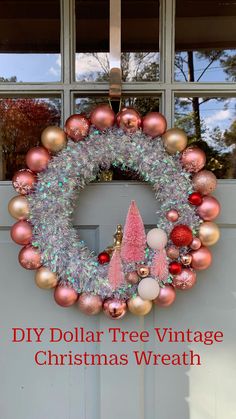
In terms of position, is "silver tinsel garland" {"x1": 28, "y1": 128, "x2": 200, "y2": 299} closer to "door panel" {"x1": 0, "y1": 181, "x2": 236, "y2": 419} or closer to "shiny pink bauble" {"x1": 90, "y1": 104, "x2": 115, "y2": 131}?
"shiny pink bauble" {"x1": 90, "y1": 104, "x2": 115, "y2": 131}

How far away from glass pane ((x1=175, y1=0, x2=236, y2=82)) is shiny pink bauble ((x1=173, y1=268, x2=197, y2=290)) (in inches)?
27.0

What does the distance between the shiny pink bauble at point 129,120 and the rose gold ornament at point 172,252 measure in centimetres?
37

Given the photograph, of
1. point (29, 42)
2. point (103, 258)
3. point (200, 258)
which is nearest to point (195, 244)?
point (200, 258)

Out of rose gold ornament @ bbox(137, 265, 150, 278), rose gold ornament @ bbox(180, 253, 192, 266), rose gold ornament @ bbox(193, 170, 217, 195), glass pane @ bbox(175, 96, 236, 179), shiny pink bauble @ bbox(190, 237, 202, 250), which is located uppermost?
glass pane @ bbox(175, 96, 236, 179)

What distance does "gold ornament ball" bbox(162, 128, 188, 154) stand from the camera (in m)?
1.24

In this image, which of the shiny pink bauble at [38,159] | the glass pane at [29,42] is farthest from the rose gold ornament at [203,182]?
the glass pane at [29,42]

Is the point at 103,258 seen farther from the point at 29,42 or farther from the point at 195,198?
the point at 29,42

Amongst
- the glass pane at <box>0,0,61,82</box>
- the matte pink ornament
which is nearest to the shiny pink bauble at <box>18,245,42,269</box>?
the matte pink ornament

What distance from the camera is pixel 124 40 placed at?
1.48 m

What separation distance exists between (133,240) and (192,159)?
304 millimetres

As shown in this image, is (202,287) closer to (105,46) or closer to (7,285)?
(7,285)

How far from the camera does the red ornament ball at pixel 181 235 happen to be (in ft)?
3.98

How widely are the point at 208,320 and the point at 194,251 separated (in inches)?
13.0

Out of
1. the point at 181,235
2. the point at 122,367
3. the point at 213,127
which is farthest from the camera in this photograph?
the point at 213,127
